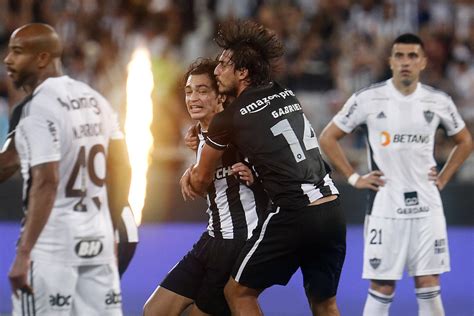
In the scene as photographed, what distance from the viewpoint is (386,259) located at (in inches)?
328

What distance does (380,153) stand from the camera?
844 centimetres

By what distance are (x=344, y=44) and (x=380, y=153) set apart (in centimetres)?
603

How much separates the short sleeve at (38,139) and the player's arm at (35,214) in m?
0.04

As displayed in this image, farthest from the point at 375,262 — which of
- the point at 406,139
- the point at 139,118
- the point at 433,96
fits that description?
the point at 139,118

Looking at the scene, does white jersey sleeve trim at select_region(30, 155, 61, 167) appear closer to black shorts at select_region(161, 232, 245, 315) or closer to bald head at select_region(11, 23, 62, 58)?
bald head at select_region(11, 23, 62, 58)

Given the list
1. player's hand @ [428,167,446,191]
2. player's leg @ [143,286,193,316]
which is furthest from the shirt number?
player's hand @ [428,167,446,191]

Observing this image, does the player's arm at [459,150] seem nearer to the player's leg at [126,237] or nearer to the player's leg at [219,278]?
the player's leg at [219,278]

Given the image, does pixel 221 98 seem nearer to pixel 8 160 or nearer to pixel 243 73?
pixel 243 73

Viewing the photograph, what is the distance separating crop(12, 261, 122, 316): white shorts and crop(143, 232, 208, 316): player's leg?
119 cm

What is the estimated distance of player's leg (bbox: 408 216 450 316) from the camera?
821cm

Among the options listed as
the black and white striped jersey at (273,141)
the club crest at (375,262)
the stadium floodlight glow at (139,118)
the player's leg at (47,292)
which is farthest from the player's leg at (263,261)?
the stadium floodlight glow at (139,118)

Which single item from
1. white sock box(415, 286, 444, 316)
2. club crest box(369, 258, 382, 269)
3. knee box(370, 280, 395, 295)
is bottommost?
white sock box(415, 286, 444, 316)

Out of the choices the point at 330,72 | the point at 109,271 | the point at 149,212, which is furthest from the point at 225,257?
the point at 330,72

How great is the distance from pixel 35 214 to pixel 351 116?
13.3ft
